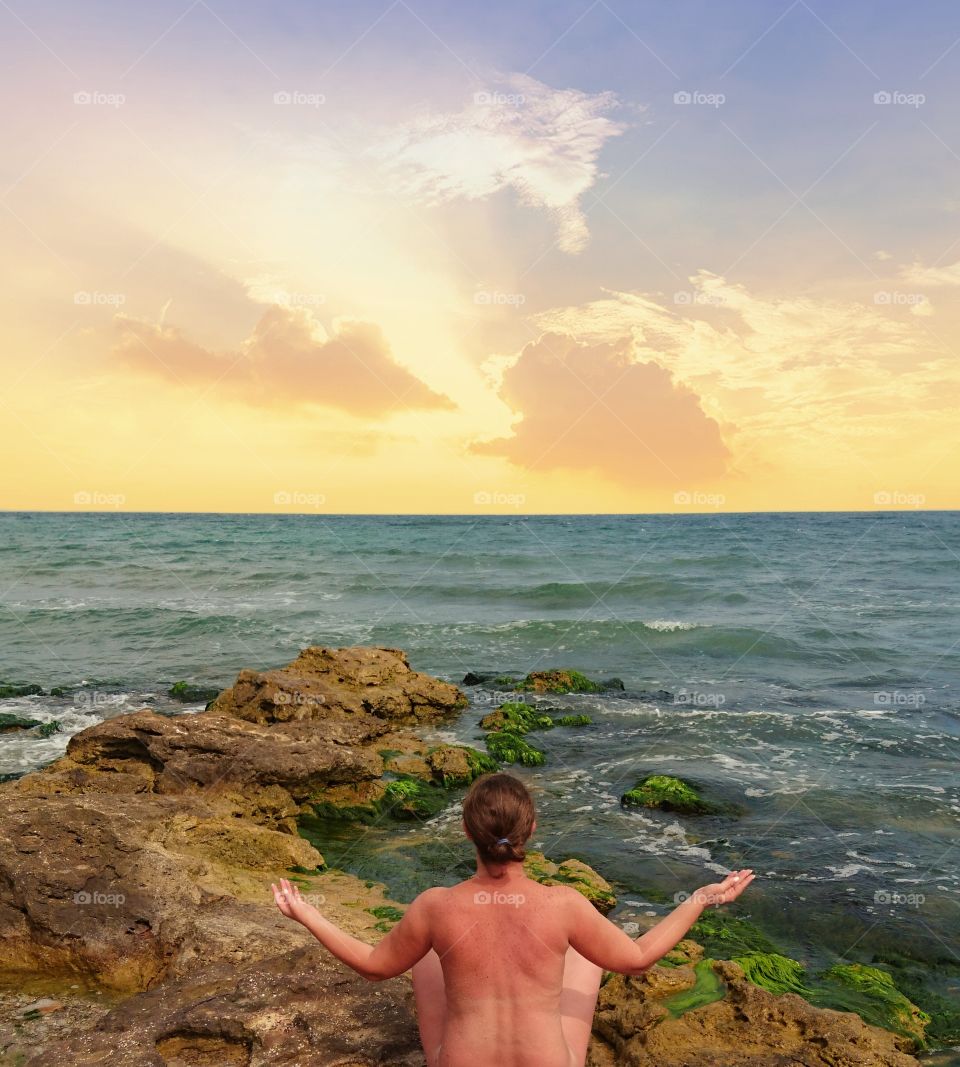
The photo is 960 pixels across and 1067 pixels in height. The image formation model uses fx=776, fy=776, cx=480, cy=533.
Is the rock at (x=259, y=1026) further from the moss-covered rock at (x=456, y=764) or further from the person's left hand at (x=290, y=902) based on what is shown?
the moss-covered rock at (x=456, y=764)

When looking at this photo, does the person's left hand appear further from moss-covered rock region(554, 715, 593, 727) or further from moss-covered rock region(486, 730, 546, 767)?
moss-covered rock region(554, 715, 593, 727)

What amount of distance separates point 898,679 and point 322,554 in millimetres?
42097

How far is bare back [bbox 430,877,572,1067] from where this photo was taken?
11.2 ft

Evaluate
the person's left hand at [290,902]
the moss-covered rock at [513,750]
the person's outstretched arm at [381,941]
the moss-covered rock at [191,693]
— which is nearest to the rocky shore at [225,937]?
the person's outstretched arm at [381,941]

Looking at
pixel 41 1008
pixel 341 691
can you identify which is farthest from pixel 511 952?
pixel 341 691

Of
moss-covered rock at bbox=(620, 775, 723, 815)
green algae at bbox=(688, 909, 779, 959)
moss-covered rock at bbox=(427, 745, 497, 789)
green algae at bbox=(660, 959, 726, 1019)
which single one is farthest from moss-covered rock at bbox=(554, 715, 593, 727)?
green algae at bbox=(660, 959, 726, 1019)

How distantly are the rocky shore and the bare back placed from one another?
1.07m

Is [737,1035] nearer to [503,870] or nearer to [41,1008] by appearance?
[503,870]

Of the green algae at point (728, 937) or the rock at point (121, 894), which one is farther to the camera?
the green algae at point (728, 937)

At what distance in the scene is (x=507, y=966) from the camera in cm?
341

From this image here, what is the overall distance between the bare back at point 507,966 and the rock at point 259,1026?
1051mm

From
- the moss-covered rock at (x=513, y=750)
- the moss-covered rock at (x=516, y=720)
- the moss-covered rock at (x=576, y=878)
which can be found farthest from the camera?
the moss-covered rock at (x=516, y=720)

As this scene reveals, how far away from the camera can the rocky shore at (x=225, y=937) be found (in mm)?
4441

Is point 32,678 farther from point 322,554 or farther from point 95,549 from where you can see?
point 95,549
